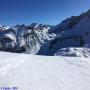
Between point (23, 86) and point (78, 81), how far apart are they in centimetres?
164

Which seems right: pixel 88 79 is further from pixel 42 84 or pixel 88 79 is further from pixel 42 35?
pixel 42 35

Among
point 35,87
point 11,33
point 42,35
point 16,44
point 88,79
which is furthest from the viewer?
point 42,35

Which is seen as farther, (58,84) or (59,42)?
(59,42)

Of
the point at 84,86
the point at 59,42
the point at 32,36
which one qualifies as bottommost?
the point at 84,86

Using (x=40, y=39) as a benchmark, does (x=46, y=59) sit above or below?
below

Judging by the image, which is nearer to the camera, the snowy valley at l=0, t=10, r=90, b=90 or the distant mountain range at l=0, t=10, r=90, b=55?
the snowy valley at l=0, t=10, r=90, b=90

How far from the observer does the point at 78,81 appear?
4.45m

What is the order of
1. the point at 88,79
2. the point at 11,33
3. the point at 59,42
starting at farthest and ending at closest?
the point at 11,33 → the point at 59,42 → the point at 88,79

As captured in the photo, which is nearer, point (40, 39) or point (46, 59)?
point (46, 59)

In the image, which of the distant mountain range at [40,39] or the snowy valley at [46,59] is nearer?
the snowy valley at [46,59]

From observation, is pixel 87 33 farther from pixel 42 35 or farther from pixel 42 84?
pixel 42 84

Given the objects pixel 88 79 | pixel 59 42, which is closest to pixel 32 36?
pixel 59 42

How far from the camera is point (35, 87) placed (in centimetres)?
395

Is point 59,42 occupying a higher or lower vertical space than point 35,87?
higher
